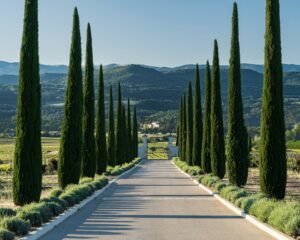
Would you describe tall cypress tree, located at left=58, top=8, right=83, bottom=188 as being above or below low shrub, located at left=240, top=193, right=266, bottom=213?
above

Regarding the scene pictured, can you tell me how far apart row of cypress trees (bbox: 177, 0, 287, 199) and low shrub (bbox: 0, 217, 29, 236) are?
31.2 feet

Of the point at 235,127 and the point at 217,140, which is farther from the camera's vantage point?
the point at 217,140

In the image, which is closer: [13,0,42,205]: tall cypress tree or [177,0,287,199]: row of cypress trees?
[13,0,42,205]: tall cypress tree

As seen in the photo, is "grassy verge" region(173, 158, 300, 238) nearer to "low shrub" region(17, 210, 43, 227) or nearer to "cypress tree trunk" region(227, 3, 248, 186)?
"cypress tree trunk" region(227, 3, 248, 186)

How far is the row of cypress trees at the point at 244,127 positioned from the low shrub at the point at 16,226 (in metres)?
9.50

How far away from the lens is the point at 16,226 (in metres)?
12.8

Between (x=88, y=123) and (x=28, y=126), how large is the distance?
1345 cm

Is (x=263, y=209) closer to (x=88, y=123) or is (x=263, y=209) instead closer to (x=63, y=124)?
(x=63, y=124)

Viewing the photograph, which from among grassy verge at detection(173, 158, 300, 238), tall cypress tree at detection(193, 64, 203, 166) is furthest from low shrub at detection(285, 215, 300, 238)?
tall cypress tree at detection(193, 64, 203, 166)

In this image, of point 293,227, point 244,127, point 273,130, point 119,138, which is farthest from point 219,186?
point 119,138

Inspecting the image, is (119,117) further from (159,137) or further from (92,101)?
(159,137)

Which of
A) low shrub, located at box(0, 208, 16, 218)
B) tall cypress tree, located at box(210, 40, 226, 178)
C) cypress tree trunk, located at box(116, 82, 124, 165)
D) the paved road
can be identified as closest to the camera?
the paved road

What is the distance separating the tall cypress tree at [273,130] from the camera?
766 inches

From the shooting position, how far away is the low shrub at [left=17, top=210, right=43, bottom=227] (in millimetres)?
14148
